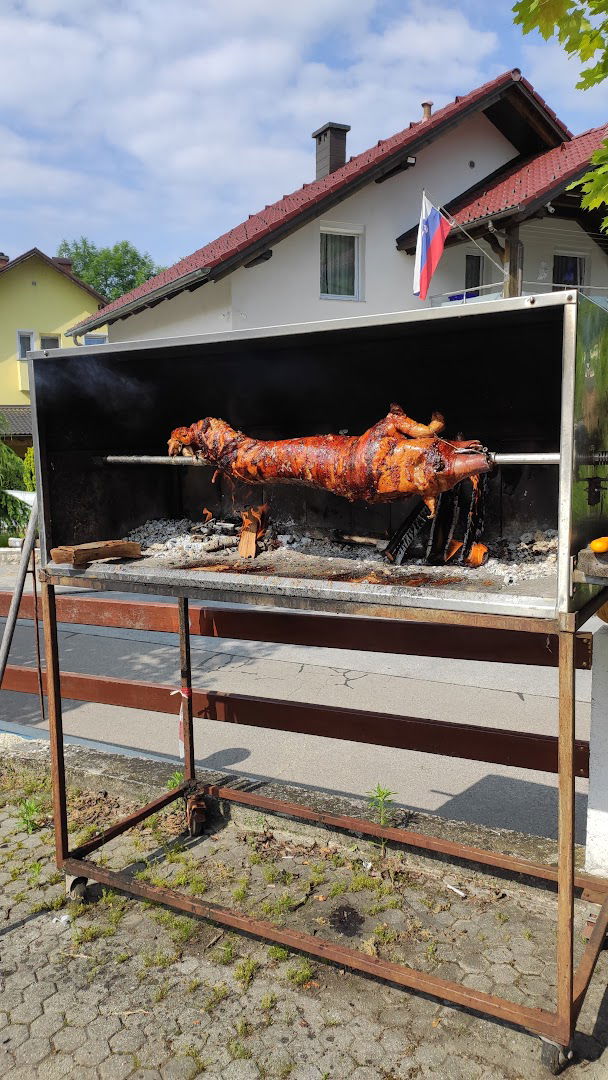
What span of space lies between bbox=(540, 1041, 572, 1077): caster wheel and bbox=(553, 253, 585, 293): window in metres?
13.2

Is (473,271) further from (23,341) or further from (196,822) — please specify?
(23,341)

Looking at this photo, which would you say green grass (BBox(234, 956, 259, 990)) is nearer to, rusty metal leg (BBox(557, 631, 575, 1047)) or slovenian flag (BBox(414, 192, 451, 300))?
rusty metal leg (BBox(557, 631, 575, 1047))

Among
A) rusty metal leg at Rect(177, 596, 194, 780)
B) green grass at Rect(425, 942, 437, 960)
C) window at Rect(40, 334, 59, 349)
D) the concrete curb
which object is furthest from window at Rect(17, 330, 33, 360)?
green grass at Rect(425, 942, 437, 960)

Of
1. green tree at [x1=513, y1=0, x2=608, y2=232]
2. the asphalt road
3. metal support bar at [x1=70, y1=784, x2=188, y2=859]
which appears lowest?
the asphalt road

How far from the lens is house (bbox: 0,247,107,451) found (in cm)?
2408

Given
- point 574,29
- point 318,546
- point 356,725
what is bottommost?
point 356,725

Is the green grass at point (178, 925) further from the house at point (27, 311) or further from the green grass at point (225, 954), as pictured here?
the house at point (27, 311)

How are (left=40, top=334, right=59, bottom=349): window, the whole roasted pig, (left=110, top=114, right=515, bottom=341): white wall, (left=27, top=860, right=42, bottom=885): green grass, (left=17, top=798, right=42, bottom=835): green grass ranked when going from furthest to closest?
(left=40, top=334, right=59, bottom=349): window < (left=110, top=114, right=515, bottom=341): white wall < (left=17, top=798, right=42, bottom=835): green grass < (left=27, top=860, right=42, bottom=885): green grass < the whole roasted pig

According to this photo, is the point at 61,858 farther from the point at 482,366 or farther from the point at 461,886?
the point at 482,366

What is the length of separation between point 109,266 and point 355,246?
41.3 m

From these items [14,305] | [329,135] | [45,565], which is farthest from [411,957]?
[14,305]

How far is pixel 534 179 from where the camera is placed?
457 inches

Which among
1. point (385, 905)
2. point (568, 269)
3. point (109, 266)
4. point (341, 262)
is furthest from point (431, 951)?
point (109, 266)

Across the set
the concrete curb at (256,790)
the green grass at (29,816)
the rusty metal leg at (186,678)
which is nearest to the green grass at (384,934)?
the concrete curb at (256,790)
